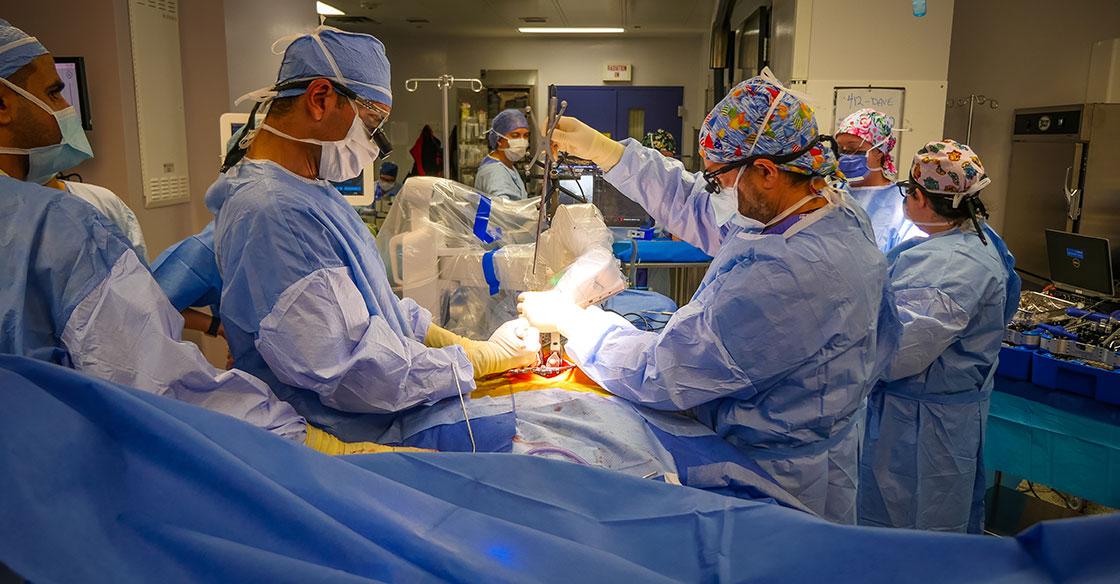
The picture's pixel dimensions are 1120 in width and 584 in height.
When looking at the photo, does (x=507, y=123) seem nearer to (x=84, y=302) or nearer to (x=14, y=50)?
(x=14, y=50)

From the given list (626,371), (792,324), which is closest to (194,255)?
(626,371)

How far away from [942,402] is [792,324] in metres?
1.37

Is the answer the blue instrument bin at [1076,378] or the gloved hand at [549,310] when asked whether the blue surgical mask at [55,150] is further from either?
the blue instrument bin at [1076,378]

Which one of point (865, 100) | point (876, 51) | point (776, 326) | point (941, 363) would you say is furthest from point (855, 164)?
point (776, 326)

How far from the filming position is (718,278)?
1.89m

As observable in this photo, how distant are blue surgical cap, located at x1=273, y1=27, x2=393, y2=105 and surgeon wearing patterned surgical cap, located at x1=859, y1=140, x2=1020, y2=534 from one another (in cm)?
194

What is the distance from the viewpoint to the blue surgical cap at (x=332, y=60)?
5.92 feet

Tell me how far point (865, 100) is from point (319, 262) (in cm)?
374

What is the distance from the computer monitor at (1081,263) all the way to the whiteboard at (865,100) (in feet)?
3.25

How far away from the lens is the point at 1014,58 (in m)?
5.78

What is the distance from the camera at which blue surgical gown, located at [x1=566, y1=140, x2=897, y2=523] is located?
5.84 feet

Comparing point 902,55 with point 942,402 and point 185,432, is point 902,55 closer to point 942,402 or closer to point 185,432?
point 942,402

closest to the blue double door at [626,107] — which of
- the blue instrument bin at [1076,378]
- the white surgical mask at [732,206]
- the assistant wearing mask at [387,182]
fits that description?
the assistant wearing mask at [387,182]

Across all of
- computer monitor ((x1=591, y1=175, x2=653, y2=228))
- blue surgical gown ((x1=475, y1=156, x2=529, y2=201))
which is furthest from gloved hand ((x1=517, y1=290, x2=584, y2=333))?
blue surgical gown ((x1=475, y1=156, x2=529, y2=201))
